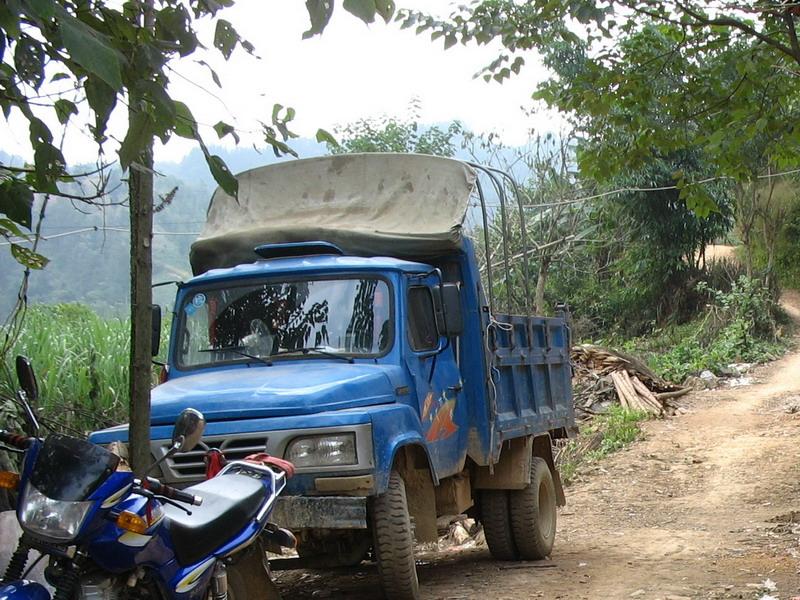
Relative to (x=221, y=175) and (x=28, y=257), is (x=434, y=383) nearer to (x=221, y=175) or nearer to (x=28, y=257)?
(x=28, y=257)

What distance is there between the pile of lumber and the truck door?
10044 mm

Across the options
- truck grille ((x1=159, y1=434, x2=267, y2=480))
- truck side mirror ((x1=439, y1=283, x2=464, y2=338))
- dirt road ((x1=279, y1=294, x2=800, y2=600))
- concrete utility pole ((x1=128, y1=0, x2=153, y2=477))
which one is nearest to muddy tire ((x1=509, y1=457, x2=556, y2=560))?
dirt road ((x1=279, y1=294, x2=800, y2=600))

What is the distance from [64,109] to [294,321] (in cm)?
348

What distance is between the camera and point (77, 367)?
9500 mm

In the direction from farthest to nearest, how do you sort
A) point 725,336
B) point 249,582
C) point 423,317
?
1. point 725,336
2. point 423,317
3. point 249,582

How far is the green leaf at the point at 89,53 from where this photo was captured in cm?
188

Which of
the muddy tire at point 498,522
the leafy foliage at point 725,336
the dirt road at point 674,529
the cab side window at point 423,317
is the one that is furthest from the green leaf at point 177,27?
the leafy foliage at point 725,336

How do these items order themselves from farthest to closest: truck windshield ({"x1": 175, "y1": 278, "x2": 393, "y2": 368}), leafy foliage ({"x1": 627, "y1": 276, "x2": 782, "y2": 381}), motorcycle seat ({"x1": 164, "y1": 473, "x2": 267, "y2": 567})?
leafy foliage ({"x1": 627, "y1": 276, "x2": 782, "y2": 381}), truck windshield ({"x1": 175, "y1": 278, "x2": 393, "y2": 368}), motorcycle seat ({"x1": 164, "y1": 473, "x2": 267, "y2": 567})

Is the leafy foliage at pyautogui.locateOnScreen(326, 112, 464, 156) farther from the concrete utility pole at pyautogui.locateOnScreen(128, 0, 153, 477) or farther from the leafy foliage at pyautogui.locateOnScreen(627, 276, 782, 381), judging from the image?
the concrete utility pole at pyautogui.locateOnScreen(128, 0, 153, 477)

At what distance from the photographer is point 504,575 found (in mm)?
7398

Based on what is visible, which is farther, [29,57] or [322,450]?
[322,450]

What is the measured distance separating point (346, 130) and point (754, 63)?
49.1 feet

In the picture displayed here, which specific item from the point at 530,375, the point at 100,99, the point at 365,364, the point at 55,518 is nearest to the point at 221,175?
the point at 100,99

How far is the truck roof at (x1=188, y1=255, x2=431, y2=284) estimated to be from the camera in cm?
668
